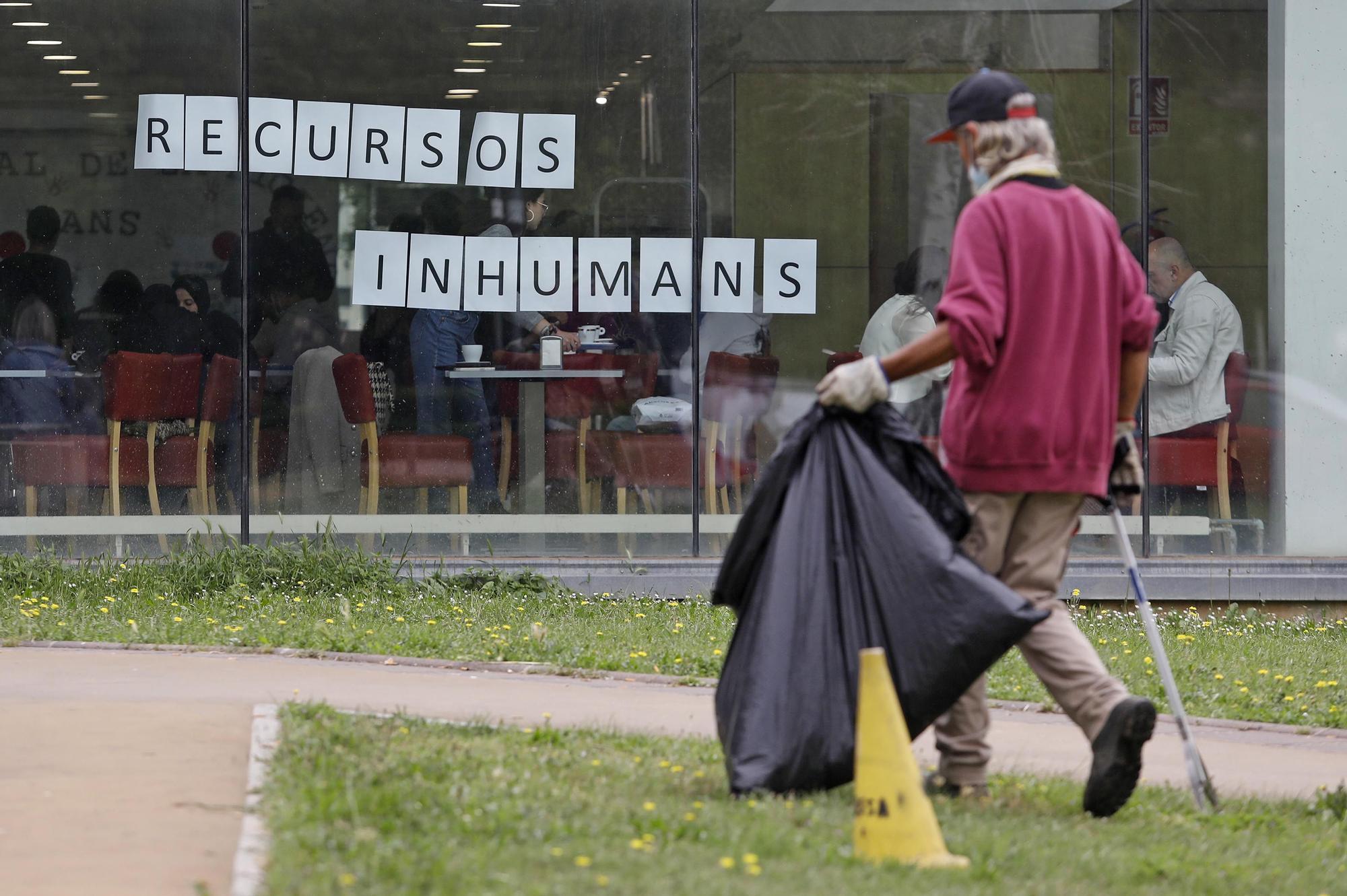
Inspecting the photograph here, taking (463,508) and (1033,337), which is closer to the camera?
(1033,337)

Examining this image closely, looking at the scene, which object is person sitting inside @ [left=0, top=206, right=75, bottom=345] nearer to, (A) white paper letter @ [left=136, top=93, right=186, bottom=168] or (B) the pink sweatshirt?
(A) white paper letter @ [left=136, top=93, right=186, bottom=168]

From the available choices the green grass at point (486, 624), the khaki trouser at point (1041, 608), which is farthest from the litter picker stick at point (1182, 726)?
the green grass at point (486, 624)

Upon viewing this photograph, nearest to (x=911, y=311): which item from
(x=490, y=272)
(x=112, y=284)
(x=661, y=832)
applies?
(x=490, y=272)

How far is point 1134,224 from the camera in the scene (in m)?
11.1

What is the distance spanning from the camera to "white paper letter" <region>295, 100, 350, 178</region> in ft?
35.8

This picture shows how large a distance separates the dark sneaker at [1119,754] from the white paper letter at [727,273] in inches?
261

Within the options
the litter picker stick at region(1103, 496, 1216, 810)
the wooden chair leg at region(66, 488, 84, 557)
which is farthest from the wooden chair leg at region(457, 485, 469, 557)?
the litter picker stick at region(1103, 496, 1216, 810)

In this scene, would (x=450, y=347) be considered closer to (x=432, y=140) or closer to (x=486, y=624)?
(x=432, y=140)

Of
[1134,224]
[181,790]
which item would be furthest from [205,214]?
[181,790]

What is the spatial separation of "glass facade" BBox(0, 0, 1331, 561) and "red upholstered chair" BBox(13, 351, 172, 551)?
0.08ft

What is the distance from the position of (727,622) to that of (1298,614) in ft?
12.7

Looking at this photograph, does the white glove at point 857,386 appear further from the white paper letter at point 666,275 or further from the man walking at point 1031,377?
the white paper letter at point 666,275

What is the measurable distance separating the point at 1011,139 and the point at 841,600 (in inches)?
53.2

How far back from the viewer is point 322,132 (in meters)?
10.9
